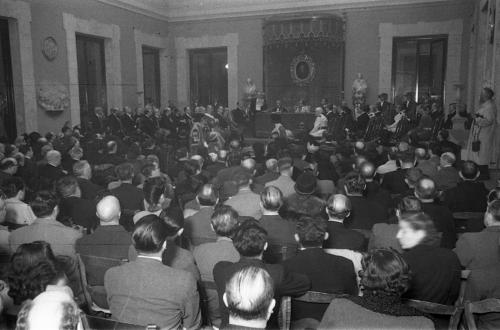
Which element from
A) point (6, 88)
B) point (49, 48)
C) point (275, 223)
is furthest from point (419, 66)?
point (275, 223)

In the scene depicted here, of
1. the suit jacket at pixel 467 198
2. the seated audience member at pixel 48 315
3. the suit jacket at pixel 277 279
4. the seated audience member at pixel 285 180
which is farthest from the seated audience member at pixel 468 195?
the seated audience member at pixel 48 315

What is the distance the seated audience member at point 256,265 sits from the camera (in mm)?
2490

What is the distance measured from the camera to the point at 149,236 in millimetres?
2572

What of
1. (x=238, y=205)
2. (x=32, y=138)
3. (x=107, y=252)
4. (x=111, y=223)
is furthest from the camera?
(x=32, y=138)

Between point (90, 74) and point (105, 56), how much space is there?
827mm

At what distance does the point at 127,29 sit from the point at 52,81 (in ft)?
12.5

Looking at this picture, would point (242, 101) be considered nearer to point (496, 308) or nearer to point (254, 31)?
point (254, 31)

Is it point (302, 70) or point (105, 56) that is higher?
point (105, 56)

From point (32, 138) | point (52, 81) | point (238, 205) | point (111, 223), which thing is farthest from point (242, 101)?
point (111, 223)

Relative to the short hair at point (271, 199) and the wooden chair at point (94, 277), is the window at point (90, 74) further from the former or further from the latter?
the wooden chair at point (94, 277)

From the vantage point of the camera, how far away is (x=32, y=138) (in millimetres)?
8820

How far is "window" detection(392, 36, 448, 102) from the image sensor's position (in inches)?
577

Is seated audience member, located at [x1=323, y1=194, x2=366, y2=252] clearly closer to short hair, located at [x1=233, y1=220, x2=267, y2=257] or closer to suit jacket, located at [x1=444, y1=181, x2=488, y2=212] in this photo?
short hair, located at [x1=233, y1=220, x2=267, y2=257]

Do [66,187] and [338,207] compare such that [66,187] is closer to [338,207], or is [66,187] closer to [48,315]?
[338,207]
